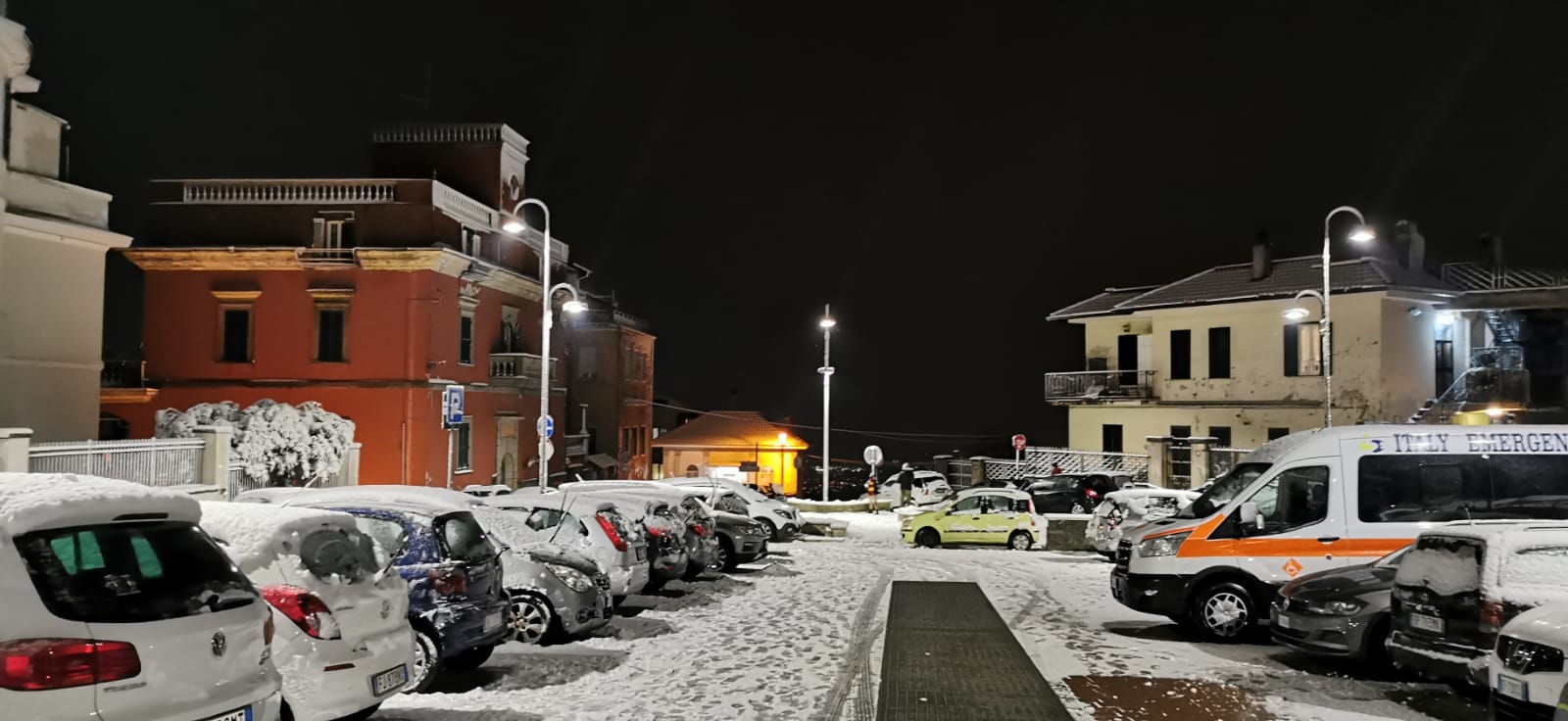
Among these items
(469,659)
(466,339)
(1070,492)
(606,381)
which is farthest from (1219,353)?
(469,659)

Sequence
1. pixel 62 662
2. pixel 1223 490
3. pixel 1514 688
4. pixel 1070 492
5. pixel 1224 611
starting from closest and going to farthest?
pixel 62 662 < pixel 1514 688 < pixel 1224 611 < pixel 1223 490 < pixel 1070 492

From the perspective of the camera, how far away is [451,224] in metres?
31.4

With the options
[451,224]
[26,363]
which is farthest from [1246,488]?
[451,224]

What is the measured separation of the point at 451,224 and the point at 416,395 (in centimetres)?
488

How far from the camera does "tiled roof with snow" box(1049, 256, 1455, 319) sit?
34.9m

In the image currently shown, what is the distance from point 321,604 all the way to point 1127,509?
696 inches

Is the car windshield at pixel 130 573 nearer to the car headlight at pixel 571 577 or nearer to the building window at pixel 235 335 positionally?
the car headlight at pixel 571 577

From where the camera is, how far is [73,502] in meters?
5.24

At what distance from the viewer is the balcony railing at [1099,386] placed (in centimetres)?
4019

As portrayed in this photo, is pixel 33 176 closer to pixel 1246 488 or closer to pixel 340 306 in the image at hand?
pixel 340 306

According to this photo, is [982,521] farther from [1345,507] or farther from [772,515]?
[1345,507]

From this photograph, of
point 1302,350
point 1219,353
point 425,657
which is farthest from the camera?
point 1219,353

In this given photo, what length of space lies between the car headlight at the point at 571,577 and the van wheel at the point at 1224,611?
22.3 ft

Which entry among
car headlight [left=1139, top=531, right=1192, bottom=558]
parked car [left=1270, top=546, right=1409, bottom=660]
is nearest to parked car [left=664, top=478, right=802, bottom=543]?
car headlight [left=1139, top=531, right=1192, bottom=558]
